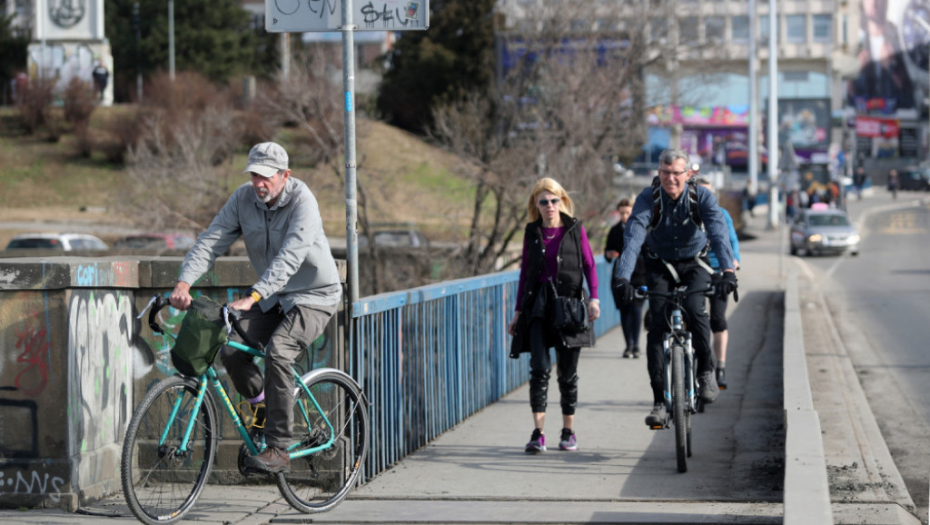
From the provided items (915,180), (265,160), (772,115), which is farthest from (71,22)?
(915,180)

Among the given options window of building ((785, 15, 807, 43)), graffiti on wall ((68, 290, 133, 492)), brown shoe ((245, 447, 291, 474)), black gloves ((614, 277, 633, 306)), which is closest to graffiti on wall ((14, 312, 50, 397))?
graffiti on wall ((68, 290, 133, 492))

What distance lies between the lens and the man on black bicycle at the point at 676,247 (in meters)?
7.00

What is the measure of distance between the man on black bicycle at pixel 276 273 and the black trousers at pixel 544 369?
1989mm

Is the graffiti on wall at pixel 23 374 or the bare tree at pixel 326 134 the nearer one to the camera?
the graffiti on wall at pixel 23 374

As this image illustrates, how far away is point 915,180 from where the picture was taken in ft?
292

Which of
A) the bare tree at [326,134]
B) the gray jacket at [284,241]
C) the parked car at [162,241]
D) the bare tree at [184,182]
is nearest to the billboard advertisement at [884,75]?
the bare tree at [184,182]

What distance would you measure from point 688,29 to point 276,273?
119 ft

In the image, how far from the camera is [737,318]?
1833 cm

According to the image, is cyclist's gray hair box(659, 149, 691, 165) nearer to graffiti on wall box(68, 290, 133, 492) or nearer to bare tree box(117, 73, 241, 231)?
graffiti on wall box(68, 290, 133, 492)

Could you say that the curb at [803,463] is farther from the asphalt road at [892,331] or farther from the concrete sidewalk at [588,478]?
the asphalt road at [892,331]

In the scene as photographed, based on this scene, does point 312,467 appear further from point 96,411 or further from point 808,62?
point 808,62

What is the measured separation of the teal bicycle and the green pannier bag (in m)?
0.07

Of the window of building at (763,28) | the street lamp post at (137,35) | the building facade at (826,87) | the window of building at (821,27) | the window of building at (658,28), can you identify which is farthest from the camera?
the window of building at (821,27)

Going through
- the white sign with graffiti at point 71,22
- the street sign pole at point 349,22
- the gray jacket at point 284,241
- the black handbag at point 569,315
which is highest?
the white sign with graffiti at point 71,22
